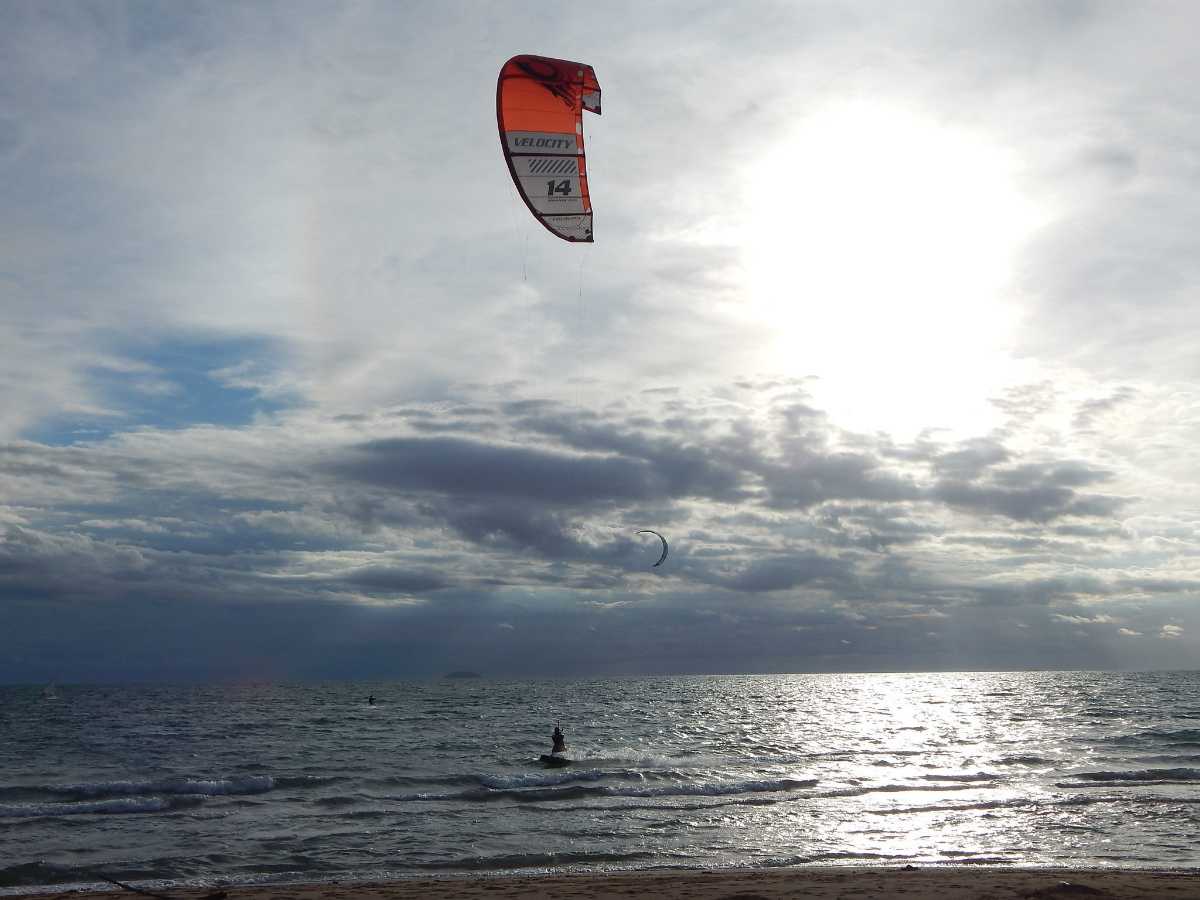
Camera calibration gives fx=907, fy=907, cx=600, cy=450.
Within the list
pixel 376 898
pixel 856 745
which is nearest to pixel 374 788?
pixel 376 898

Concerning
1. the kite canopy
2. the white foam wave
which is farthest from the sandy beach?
the white foam wave

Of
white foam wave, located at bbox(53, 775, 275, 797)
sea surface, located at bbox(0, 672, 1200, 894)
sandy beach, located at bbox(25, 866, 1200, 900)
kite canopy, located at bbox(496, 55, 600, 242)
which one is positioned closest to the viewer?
sandy beach, located at bbox(25, 866, 1200, 900)

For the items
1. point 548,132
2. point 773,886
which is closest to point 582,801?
point 773,886

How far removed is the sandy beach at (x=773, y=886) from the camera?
545 inches

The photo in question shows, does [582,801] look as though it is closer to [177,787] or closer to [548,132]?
[177,787]

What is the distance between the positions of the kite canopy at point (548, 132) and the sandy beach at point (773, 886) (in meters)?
11.2

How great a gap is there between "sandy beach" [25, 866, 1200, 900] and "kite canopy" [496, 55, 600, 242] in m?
11.2

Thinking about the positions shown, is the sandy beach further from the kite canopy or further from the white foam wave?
the white foam wave

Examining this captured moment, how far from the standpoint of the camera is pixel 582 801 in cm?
2478

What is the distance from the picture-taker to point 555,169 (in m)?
16.8

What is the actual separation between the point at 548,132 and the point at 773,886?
44.7 feet

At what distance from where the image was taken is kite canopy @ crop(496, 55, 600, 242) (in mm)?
16531

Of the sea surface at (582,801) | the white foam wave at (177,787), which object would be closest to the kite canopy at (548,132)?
the sea surface at (582,801)

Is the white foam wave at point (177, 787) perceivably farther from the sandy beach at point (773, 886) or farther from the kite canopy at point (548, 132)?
the kite canopy at point (548, 132)
